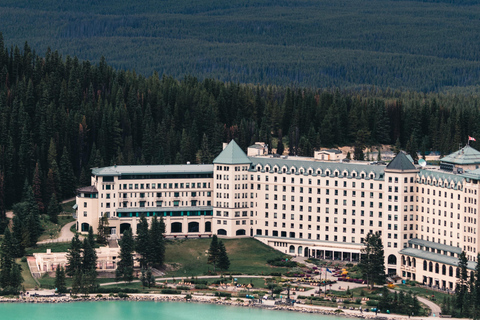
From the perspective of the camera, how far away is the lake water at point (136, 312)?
529ft

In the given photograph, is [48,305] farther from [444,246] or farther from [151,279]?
[444,246]

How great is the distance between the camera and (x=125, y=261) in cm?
17500

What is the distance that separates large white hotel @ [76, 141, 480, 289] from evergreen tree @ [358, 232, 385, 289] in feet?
20.3

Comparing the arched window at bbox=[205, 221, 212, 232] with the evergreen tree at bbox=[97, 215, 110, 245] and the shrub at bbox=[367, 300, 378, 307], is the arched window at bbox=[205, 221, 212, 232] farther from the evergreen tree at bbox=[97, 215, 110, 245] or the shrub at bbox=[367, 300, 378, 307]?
the shrub at bbox=[367, 300, 378, 307]

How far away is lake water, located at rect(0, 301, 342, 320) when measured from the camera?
161375 millimetres

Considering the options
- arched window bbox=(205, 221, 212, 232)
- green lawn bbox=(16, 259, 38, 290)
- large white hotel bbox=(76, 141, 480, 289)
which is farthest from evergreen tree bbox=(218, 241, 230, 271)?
green lawn bbox=(16, 259, 38, 290)

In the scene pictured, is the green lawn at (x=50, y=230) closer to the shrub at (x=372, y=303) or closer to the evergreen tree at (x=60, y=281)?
the evergreen tree at (x=60, y=281)

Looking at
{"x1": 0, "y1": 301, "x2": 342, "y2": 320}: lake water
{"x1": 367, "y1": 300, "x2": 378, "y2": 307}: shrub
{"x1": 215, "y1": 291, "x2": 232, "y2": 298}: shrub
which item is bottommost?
{"x1": 0, "y1": 301, "x2": 342, "y2": 320}: lake water

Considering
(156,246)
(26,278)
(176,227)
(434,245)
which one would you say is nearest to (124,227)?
(176,227)

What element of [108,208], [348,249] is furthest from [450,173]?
[108,208]

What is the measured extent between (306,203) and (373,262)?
2354 centimetres

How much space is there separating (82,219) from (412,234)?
177 feet

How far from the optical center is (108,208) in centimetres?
19425

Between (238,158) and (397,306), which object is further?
(238,158)
